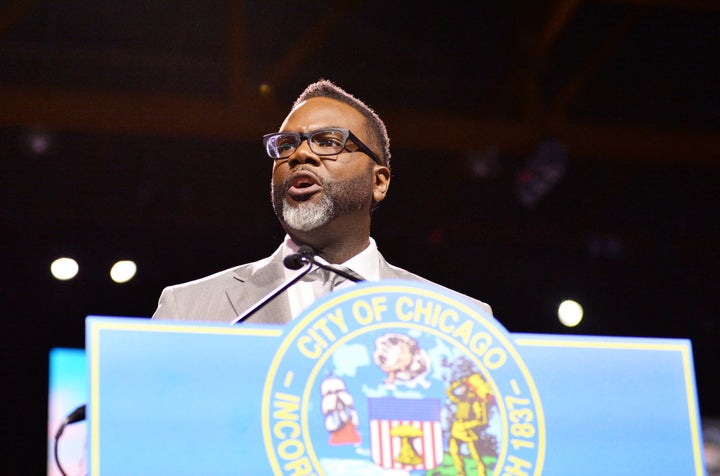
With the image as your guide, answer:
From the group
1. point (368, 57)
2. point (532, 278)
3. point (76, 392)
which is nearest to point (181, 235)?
point (76, 392)

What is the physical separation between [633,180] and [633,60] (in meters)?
1.08

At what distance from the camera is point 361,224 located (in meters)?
2.17

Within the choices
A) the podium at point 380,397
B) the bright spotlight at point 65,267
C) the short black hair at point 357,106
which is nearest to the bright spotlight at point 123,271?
the bright spotlight at point 65,267

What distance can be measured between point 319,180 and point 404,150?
398cm

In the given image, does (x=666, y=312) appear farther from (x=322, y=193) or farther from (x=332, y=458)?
(x=332, y=458)

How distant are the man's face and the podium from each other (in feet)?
2.35

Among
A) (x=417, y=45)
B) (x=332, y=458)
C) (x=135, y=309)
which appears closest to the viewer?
(x=332, y=458)

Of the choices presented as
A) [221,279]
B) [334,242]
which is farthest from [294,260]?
[334,242]

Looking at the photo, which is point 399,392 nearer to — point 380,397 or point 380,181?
point 380,397

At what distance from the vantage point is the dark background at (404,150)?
5.06 metres

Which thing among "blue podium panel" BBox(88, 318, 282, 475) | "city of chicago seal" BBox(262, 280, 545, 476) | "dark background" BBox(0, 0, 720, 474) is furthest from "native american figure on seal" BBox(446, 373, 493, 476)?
"dark background" BBox(0, 0, 720, 474)

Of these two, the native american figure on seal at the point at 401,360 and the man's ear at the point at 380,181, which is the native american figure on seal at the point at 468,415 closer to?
the native american figure on seal at the point at 401,360

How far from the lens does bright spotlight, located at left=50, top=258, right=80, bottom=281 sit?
6.19 metres

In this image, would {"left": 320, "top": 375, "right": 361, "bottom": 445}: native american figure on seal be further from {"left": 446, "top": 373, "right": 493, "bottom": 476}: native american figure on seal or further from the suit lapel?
the suit lapel
